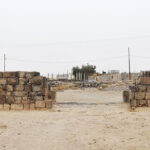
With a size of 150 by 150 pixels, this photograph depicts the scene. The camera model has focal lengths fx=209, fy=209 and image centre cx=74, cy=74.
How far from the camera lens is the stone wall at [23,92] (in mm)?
10594

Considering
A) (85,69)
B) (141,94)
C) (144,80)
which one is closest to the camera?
(141,94)

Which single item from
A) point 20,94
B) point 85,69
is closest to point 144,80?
point 20,94

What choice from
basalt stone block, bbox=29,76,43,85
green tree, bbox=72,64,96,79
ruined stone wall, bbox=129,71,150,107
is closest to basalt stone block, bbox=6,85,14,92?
basalt stone block, bbox=29,76,43,85

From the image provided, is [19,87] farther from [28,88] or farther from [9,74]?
[9,74]

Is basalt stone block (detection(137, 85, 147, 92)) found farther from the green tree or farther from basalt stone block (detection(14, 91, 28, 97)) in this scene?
the green tree

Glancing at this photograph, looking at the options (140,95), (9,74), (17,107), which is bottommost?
(17,107)

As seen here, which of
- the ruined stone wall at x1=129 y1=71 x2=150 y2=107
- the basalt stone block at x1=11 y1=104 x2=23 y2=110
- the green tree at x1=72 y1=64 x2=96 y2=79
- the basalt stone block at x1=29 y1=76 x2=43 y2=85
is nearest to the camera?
the ruined stone wall at x1=129 y1=71 x2=150 y2=107

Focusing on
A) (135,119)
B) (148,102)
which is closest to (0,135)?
(135,119)

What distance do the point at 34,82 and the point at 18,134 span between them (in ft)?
16.1

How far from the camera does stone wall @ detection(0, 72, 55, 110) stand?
34.8 ft

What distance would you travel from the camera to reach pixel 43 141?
206 inches

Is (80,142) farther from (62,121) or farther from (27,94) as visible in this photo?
(27,94)

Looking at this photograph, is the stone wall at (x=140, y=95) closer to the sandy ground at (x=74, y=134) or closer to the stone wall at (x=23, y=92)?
the sandy ground at (x=74, y=134)

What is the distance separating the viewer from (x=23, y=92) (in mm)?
10633
